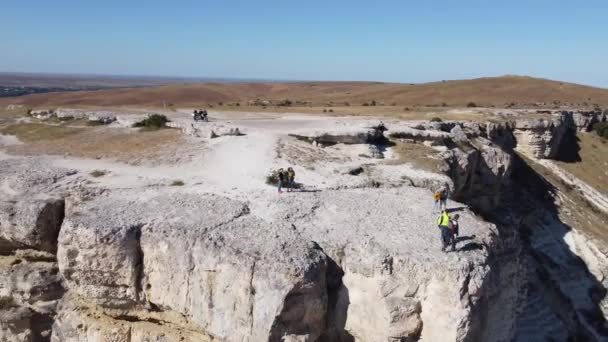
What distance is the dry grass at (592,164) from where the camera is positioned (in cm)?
3941

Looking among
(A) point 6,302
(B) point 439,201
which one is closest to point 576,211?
(B) point 439,201

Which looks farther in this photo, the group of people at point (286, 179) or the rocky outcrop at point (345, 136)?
the rocky outcrop at point (345, 136)

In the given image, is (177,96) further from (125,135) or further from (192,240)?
(192,240)

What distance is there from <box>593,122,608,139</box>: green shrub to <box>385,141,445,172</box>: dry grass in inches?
1346

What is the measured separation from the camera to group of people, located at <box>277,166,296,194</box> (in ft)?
54.3

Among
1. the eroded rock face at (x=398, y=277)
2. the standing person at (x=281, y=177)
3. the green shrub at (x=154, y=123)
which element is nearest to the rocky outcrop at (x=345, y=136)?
the standing person at (x=281, y=177)

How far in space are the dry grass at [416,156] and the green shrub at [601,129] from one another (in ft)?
112

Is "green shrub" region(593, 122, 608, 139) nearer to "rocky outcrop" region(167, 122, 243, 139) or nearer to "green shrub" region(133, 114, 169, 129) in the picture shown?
"rocky outcrop" region(167, 122, 243, 139)

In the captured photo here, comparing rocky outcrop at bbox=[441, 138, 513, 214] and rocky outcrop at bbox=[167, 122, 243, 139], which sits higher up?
rocky outcrop at bbox=[167, 122, 243, 139]

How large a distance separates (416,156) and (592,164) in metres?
28.7

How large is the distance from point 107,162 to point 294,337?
13897 millimetres

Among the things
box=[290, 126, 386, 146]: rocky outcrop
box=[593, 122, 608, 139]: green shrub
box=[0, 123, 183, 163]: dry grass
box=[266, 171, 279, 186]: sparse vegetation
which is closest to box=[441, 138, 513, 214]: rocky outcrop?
box=[290, 126, 386, 146]: rocky outcrop

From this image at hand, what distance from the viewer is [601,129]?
4928 cm

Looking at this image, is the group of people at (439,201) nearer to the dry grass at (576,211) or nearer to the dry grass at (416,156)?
the dry grass at (416,156)
